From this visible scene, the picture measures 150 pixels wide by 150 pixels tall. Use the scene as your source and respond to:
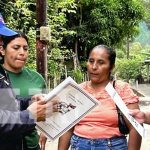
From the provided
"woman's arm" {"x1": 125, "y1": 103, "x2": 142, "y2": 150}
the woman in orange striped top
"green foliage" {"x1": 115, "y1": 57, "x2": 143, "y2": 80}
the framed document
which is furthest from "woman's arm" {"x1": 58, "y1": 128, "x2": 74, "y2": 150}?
"green foliage" {"x1": 115, "y1": 57, "x2": 143, "y2": 80}

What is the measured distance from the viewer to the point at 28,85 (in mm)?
3152

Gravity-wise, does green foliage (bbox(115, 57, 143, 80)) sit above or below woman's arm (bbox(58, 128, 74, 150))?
below

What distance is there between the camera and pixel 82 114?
96.9 inches

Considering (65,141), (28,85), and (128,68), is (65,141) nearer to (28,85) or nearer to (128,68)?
(28,85)

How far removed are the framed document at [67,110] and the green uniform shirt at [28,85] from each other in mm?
580

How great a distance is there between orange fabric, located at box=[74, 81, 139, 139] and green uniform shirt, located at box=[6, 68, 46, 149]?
1.17ft

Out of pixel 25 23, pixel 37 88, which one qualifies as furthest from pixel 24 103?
pixel 25 23

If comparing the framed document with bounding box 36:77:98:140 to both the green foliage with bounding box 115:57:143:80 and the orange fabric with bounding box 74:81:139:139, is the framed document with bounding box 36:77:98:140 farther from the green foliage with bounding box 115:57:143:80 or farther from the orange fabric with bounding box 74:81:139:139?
the green foliage with bounding box 115:57:143:80

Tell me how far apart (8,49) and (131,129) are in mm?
1070

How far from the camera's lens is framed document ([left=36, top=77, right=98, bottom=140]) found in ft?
7.75

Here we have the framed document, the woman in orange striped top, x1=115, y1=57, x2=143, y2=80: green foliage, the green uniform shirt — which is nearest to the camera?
the framed document

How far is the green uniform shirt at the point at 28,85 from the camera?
10.1 ft

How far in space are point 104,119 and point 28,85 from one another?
652mm

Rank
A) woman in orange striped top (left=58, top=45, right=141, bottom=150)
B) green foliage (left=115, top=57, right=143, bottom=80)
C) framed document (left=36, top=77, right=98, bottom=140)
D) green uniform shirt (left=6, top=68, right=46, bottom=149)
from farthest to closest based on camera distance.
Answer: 1. green foliage (left=115, top=57, right=143, bottom=80)
2. green uniform shirt (left=6, top=68, right=46, bottom=149)
3. woman in orange striped top (left=58, top=45, right=141, bottom=150)
4. framed document (left=36, top=77, right=98, bottom=140)
